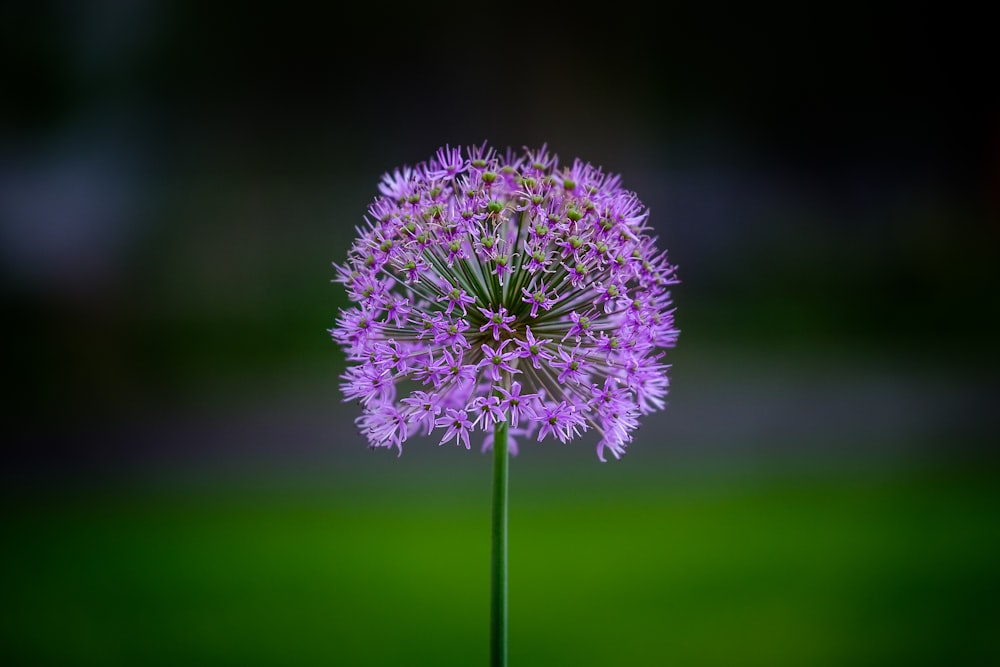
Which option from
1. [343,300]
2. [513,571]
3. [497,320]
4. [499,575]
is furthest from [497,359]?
[343,300]

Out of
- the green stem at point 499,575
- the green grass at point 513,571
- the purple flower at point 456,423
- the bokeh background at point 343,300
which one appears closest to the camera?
the green stem at point 499,575

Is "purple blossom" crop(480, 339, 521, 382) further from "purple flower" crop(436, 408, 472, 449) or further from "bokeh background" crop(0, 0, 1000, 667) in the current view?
"bokeh background" crop(0, 0, 1000, 667)

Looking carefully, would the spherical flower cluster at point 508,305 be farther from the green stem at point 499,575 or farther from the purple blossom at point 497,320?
the green stem at point 499,575

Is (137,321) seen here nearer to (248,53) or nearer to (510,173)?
(248,53)

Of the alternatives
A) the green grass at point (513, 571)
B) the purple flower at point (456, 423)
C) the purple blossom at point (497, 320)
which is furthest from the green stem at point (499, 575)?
the green grass at point (513, 571)

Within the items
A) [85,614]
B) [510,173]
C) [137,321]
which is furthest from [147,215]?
[510,173]
